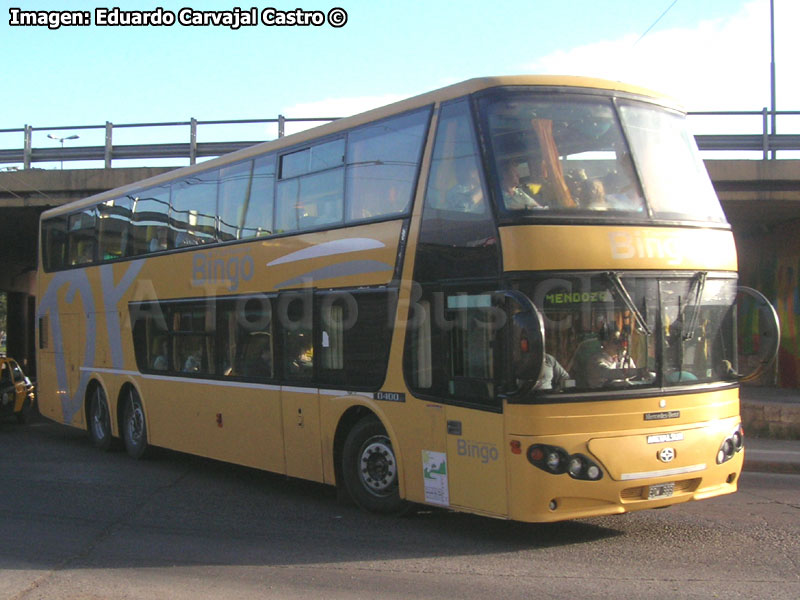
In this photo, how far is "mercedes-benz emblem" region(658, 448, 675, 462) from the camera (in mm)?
7266

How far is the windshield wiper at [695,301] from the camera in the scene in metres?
7.58

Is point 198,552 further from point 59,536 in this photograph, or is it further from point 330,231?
point 330,231

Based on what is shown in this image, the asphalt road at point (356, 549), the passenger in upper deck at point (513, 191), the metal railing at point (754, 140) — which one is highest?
the metal railing at point (754, 140)

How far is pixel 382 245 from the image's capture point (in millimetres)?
8609

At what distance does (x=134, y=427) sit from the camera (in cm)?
1394

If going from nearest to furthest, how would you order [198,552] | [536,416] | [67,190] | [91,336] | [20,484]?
[536,416], [198,552], [20,484], [91,336], [67,190]

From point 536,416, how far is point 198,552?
10.2 feet

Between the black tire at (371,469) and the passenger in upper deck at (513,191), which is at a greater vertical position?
the passenger in upper deck at (513,191)

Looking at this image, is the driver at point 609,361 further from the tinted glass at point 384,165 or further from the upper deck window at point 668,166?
the tinted glass at point 384,165

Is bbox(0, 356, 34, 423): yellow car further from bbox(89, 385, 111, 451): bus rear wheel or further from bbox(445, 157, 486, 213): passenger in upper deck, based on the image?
bbox(445, 157, 486, 213): passenger in upper deck

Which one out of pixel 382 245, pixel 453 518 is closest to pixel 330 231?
pixel 382 245

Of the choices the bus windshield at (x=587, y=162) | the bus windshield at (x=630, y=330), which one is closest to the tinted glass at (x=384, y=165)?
the bus windshield at (x=587, y=162)

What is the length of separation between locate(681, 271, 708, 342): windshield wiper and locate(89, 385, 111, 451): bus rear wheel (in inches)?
399

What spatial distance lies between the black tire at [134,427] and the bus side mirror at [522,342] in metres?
7.97
